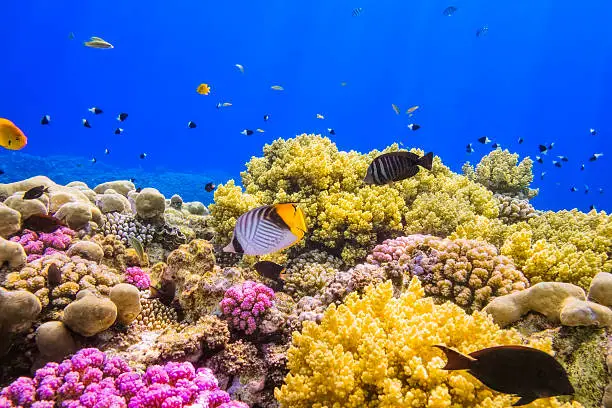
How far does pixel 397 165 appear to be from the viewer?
3730mm

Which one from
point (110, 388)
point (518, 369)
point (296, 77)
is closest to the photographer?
A: point (518, 369)

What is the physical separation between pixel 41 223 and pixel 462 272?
6.07 meters

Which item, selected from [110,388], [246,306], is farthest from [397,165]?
[110,388]

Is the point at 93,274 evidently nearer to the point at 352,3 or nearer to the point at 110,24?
the point at 352,3

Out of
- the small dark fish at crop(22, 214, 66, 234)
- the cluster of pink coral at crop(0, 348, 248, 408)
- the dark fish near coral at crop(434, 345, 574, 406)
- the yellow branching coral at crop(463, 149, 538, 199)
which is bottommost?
the cluster of pink coral at crop(0, 348, 248, 408)

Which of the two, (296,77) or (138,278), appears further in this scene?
(296,77)

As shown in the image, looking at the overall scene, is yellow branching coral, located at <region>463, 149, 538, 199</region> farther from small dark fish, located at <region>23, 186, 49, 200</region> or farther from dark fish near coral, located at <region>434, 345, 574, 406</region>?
small dark fish, located at <region>23, 186, 49, 200</region>

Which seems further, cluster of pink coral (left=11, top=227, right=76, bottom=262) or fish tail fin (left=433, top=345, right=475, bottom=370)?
cluster of pink coral (left=11, top=227, right=76, bottom=262)

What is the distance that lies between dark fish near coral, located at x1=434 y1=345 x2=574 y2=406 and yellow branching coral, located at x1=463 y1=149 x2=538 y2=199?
8.09 metres

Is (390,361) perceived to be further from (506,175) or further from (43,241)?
(506,175)

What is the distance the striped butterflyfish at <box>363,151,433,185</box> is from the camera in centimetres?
371

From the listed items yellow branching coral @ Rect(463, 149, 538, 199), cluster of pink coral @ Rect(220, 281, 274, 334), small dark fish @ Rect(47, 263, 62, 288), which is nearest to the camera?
cluster of pink coral @ Rect(220, 281, 274, 334)

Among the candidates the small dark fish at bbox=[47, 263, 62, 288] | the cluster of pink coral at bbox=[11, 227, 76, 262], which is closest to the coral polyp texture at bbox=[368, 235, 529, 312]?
the small dark fish at bbox=[47, 263, 62, 288]

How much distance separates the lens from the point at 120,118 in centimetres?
984
